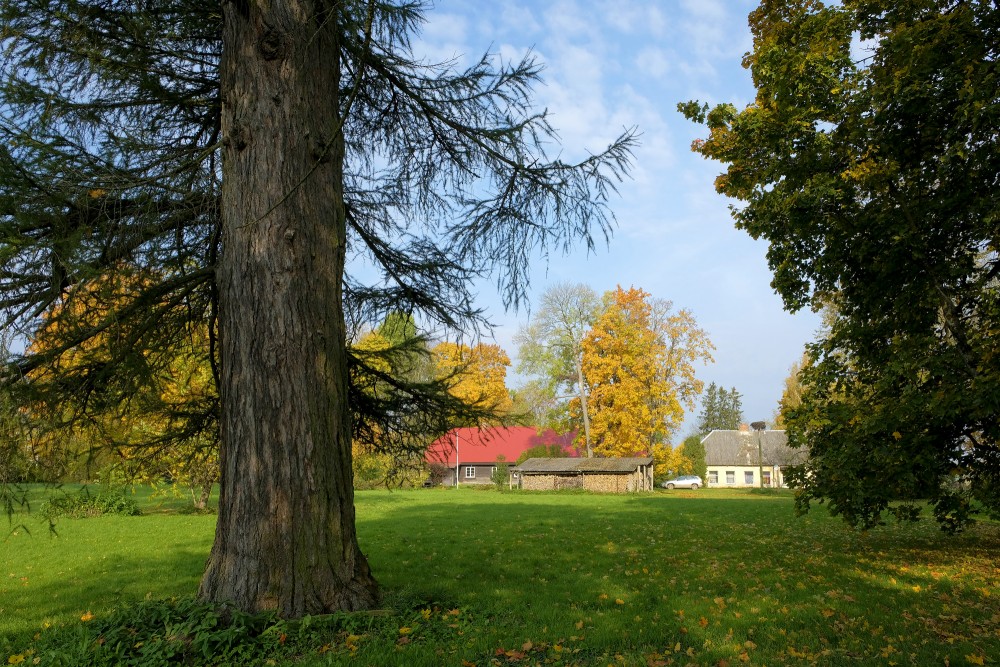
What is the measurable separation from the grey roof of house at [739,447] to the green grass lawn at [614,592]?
44.5 metres

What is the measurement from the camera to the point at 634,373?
35344 mm

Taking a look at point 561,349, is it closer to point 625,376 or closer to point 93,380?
point 625,376

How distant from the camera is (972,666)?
4.36m

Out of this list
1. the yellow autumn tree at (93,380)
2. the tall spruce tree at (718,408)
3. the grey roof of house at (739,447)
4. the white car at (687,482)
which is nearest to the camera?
Answer: the yellow autumn tree at (93,380)

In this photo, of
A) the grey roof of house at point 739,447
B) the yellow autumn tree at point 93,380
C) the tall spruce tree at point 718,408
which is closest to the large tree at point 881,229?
the yellow autumn tree at point 93,380

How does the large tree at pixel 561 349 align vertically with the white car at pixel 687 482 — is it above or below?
above

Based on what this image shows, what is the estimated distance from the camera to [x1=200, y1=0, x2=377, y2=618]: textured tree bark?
472 centimetres

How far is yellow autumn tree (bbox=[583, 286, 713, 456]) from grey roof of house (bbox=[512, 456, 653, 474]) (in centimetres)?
164

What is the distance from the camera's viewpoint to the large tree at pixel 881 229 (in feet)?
24.7

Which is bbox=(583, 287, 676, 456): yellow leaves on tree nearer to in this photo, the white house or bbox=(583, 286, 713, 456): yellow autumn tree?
bbox=(583, 286, 713, 456): yellow autumn tree

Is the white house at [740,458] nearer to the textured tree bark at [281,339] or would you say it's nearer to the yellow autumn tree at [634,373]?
the yellow autumn tree at [634,373]

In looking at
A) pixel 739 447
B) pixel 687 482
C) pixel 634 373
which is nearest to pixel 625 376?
pixel 634 373

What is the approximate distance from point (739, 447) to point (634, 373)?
28193mm

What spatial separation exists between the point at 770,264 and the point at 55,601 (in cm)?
1066
